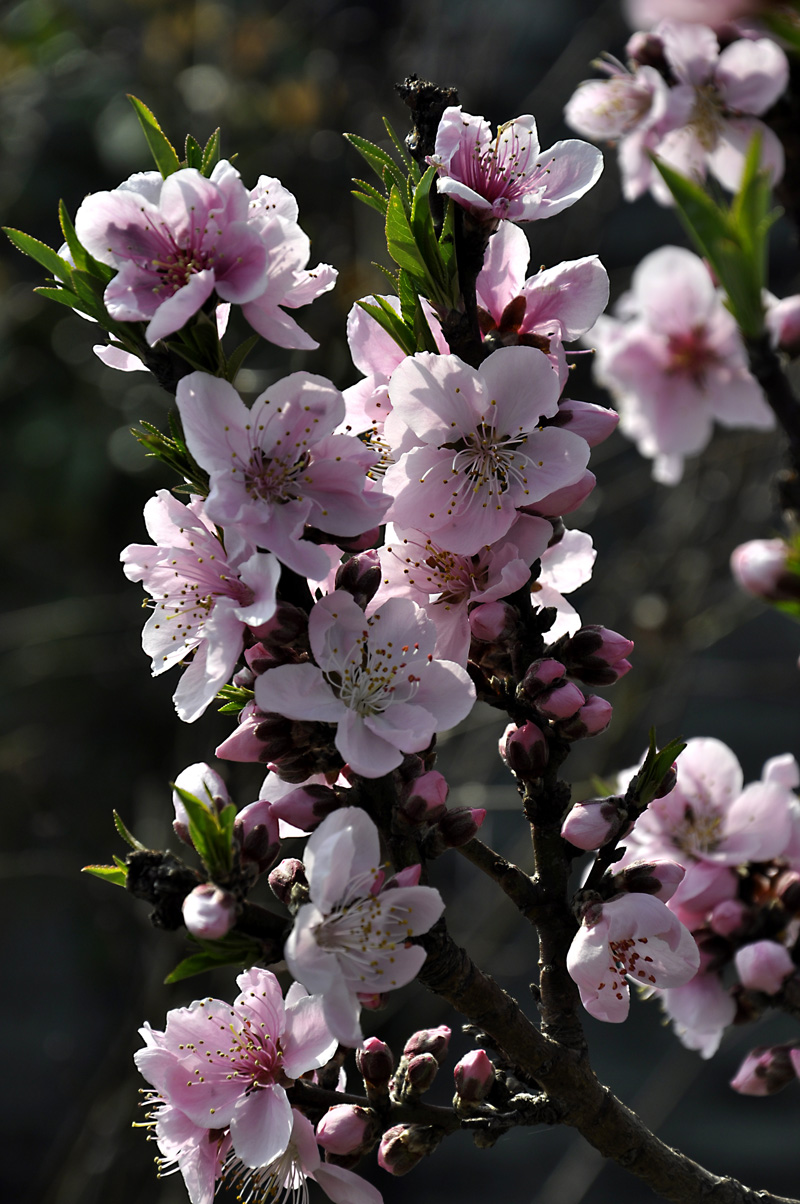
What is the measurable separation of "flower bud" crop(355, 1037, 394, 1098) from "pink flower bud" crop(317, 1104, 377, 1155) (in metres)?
0.02

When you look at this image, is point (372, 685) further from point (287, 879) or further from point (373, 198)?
point (373, 198)

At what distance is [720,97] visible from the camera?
4.60 feet

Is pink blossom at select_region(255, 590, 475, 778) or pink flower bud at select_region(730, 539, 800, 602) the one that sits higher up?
pink flower bud at select_region(730, 539, 800, 602)

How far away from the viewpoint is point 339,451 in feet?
2.62

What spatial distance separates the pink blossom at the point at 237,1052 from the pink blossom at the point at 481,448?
389mm

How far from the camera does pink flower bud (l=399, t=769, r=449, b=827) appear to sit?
2.52 feet

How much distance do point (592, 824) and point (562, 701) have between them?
0.11m

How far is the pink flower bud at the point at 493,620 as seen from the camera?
2.72ft

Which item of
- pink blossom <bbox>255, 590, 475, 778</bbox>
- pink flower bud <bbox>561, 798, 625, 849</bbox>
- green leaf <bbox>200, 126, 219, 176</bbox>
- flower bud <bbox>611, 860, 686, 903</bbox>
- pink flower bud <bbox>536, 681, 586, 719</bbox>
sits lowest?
flower bud <bbox>611, 860, 686, 903</bbox>

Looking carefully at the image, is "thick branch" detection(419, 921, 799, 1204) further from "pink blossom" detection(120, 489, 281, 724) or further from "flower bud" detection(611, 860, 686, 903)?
"pink blossom" detection(120, 489, 281, 724)

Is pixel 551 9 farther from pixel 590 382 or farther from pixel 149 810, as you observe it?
pixel 149 810

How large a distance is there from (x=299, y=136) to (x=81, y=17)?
5.24 ft

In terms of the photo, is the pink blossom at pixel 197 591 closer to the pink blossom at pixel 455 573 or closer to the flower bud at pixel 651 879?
the pink blossom at pixel 455 573

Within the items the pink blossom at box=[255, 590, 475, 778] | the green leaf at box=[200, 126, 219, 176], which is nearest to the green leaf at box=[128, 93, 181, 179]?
the green leaf at box=[200, 126, 219, 176]
